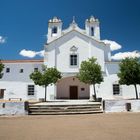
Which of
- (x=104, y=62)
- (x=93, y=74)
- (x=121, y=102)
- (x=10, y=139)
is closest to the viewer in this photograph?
(x=10, y=139)

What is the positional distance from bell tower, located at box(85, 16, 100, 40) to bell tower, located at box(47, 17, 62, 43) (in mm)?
4307

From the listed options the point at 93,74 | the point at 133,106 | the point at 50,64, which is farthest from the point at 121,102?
the point at 50,64

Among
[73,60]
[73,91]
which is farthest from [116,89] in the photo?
[73,60]

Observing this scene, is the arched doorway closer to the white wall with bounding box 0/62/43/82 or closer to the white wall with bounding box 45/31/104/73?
the white wall with bounding box 45/31/104/73

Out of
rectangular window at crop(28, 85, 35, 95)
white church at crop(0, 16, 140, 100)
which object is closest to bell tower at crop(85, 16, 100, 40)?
white church at crop(0, 16, 140, 100)

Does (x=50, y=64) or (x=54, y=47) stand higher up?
(x=54, y=47)

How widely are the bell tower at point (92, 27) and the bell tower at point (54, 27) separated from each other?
170 inches

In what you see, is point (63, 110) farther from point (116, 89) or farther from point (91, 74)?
point (116, 89)

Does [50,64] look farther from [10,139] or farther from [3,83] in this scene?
[10,139]

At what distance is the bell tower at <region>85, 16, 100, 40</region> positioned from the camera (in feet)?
102

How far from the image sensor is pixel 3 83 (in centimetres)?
2945

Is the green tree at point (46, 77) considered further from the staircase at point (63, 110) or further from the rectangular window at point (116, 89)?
the rectangular window at point (116, 89)

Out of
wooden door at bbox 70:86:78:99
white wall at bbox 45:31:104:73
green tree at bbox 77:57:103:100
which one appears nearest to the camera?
green tree at bbox 77:57:103:100

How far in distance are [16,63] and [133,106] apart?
Answer: 1937cm
